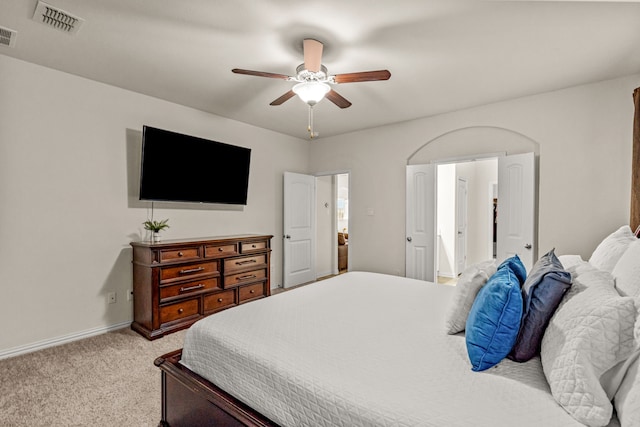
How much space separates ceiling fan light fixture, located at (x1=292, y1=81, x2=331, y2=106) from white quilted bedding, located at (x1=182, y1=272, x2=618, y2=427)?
161cm

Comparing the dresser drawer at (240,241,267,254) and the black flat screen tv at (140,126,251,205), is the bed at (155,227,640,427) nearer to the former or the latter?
the dresser drawer at (240,241,267,254)

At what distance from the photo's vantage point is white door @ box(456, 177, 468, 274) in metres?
5.66

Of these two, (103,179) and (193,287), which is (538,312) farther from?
(103,179)

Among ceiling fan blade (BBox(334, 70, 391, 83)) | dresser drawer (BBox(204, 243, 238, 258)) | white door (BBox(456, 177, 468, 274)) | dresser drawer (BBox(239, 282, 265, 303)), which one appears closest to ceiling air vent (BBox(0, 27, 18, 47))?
dresser drawer (BBox(204, 243, 238, 258))

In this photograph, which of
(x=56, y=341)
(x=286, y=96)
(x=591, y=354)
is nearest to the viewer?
(x=591, y=354)

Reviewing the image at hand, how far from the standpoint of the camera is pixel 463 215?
5.96 meters

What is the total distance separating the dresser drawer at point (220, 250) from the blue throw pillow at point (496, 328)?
2904 millimetres

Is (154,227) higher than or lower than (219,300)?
higher

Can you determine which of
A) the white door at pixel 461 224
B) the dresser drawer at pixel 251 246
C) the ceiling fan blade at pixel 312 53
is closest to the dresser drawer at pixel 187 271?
the dresser drawer at pixel 251 246

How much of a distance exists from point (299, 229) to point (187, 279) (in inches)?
88.4

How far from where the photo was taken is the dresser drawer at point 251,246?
3.86 m

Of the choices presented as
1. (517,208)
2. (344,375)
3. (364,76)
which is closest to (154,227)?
(364,76)

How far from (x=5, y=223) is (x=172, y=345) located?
1.75 metres

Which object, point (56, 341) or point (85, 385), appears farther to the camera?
point (56, 341)
